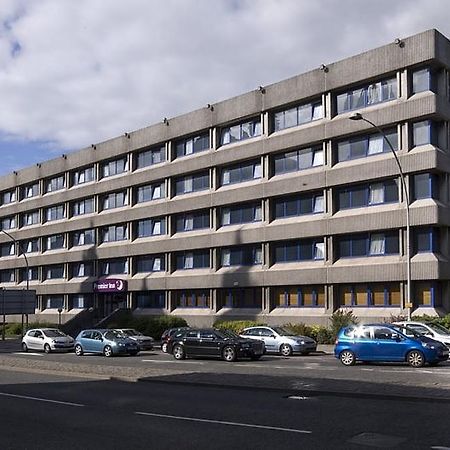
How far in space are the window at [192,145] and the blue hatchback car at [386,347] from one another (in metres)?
28.2

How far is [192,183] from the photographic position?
171 ft

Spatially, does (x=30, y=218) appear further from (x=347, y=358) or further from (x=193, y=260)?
(x=347, y=358)

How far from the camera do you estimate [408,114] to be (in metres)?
37.3

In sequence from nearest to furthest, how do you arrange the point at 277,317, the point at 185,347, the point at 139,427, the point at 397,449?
the point at 397,449, the point at 139,427, the point at 185,347, the point at 277,317

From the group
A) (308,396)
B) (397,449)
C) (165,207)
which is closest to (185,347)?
(308,396)

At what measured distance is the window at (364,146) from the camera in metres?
38.7

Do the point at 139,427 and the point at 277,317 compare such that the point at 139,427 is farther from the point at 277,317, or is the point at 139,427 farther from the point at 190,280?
the point at 190,280

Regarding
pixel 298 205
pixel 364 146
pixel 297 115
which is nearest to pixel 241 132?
pixel 297 115

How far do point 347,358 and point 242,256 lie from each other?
23239 mm

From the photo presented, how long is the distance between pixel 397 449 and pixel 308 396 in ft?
20.0

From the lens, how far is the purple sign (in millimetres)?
57406

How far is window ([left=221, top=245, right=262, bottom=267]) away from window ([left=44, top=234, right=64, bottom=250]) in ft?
83.4

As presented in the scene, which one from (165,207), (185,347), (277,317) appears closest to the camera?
(185,347)

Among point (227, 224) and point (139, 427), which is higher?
point (227, 224)
